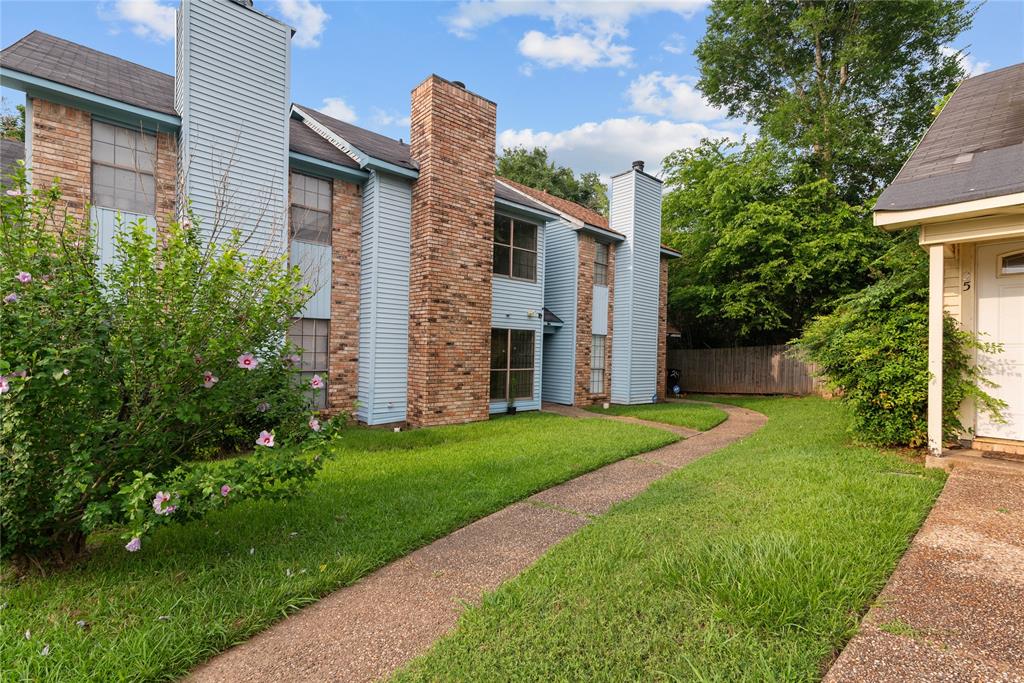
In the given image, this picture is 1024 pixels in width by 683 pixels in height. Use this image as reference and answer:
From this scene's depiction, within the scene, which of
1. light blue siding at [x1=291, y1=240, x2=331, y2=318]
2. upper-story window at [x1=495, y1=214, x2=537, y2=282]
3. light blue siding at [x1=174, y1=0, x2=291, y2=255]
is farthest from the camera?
upper-story window at [x1=495, y1=214, x2=537, y2=282]

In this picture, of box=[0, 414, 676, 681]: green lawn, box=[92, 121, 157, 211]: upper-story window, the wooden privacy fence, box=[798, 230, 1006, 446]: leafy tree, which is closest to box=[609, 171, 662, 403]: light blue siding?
the wooden privacy fence

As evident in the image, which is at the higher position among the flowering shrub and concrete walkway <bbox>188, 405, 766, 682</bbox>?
the flowering shrub

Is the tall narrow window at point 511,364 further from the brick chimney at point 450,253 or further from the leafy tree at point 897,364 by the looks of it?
the leafy tree at point 897,364

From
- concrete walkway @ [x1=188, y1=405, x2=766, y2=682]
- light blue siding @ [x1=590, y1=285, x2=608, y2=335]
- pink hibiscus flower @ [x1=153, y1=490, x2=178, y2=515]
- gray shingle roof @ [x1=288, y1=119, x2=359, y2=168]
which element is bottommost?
concrete walkway @ [x1=188, y1=405, x2=766, y2=682]

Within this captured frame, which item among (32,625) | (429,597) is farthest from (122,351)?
(429,597)

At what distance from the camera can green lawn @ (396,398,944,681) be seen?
2.31m

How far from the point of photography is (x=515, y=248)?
1265 cm

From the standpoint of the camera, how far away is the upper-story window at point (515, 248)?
12352mm

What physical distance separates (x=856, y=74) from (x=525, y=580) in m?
24.1

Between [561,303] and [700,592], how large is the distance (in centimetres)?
1198

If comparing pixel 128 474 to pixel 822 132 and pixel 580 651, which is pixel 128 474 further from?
pixel 822 132

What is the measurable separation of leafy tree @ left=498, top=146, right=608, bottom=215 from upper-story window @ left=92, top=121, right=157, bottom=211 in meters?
25.9

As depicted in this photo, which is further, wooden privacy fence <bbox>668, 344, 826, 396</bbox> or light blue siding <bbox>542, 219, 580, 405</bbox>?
wooden privacy fence <bbox>668, 344, 826, 396</bbox>

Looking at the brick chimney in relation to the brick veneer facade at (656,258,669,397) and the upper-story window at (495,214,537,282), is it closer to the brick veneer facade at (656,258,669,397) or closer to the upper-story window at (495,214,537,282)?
the upper-story window at (495,214,537,282)
